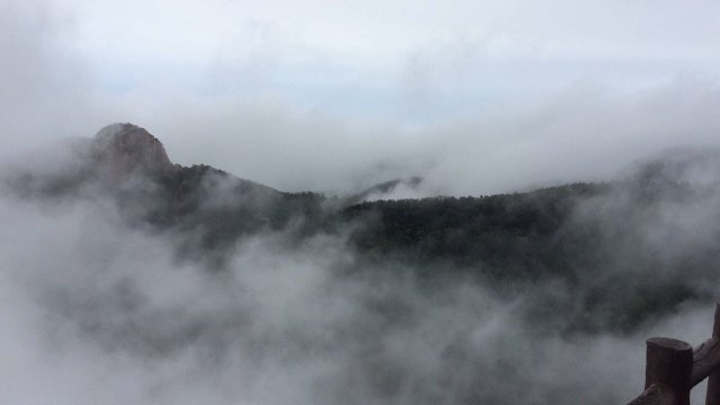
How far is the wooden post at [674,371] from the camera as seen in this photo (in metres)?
4.50

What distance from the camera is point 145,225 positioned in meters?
92.4

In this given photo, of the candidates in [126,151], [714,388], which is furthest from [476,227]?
[714,388]

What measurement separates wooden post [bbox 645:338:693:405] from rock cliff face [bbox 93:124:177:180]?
8253 cm

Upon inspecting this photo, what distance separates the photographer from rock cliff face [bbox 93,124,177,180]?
81250 millimetres

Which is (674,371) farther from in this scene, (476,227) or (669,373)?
(476,227)

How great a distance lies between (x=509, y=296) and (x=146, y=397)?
51214 millimetres

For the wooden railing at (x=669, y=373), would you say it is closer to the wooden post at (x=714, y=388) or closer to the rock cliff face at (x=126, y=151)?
the wooden post at (x=714, y=388)

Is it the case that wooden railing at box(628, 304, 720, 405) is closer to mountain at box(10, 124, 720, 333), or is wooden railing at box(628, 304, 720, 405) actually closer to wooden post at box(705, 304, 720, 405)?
wooden post at box(705, 304, 720, 405)

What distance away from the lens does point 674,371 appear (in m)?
4.50

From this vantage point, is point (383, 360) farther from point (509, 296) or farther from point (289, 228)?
point (289, 228)

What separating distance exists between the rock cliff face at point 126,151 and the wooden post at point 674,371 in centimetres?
8253

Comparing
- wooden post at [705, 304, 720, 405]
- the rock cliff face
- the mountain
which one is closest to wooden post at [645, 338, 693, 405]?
wooden post at [705, 304, 720, 405]

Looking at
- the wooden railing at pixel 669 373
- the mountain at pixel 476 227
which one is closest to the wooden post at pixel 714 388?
the wooden railing at pixel 669 373

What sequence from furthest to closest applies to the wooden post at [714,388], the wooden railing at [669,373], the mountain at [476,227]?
the mountain at [476,227] < the wooden post at [714,388] < the wooden railing at [669,373]
